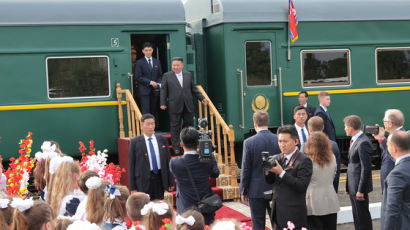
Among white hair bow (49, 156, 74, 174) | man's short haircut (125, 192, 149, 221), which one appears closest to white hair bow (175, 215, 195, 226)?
man's short haircut (125, 192, 149, 221)

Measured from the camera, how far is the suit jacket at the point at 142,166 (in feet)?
22.7

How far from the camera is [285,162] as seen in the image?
536 centimetres

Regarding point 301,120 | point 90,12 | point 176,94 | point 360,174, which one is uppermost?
point 90,12

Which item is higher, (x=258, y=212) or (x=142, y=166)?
(x=142, y=166)

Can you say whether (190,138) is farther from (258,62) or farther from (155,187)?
(258,62)

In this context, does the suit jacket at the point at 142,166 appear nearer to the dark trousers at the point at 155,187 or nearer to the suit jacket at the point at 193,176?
the dark trousers at the point at 155,187

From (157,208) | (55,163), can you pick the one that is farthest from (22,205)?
(55,163)

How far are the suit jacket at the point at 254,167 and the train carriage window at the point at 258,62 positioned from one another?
14.5ft

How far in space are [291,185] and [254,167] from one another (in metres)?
1.09

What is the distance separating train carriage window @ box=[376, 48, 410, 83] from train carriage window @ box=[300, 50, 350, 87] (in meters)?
0.78

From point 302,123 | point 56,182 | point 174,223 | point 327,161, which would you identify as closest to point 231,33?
point 302,123

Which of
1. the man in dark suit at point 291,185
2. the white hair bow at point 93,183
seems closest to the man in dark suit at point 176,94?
the man in dark suit at point 291,185

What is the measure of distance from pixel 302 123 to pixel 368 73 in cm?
371

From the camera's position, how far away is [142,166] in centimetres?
693
